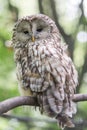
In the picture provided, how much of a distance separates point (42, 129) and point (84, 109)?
40cm

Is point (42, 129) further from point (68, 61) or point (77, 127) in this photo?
point (68, 61)

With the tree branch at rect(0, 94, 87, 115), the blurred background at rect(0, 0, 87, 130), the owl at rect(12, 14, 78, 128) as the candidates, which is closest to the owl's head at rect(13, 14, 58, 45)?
the owl at rect(12, 14, 78, 128)

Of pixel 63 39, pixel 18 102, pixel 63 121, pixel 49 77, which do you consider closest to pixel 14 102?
pixel 18 102

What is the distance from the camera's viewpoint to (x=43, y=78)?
313 cm

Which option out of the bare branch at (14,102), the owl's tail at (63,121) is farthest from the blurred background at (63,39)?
the bare branch at (14,102)

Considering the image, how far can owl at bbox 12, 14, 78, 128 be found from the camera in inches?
118

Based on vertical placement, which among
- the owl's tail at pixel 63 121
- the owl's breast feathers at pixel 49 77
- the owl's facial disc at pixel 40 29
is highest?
the owl's facial disc at pixel 40 29

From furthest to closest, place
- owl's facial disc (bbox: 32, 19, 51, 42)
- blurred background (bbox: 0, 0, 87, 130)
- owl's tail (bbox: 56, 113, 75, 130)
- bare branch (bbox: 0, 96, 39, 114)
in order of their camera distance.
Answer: blurred background (bbox: 0, 0, 87, 130) → owl's facial disc (bbox: 32, 19, 51, 42) → owl's tail (bbox: 56, 113, 75, 130) → bare branch (bbox: 0, 96, 39, 114)

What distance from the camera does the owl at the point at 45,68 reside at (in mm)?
2996

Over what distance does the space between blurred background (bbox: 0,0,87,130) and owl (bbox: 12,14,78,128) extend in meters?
0.70

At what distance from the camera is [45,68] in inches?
124

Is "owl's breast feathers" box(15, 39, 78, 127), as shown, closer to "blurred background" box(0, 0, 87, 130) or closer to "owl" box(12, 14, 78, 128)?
"owl" box(12, 14, 78, 128)

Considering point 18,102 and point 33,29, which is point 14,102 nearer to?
point 18,102

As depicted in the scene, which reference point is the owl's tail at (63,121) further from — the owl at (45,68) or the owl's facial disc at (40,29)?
the owl's facial disc at (40,29)
